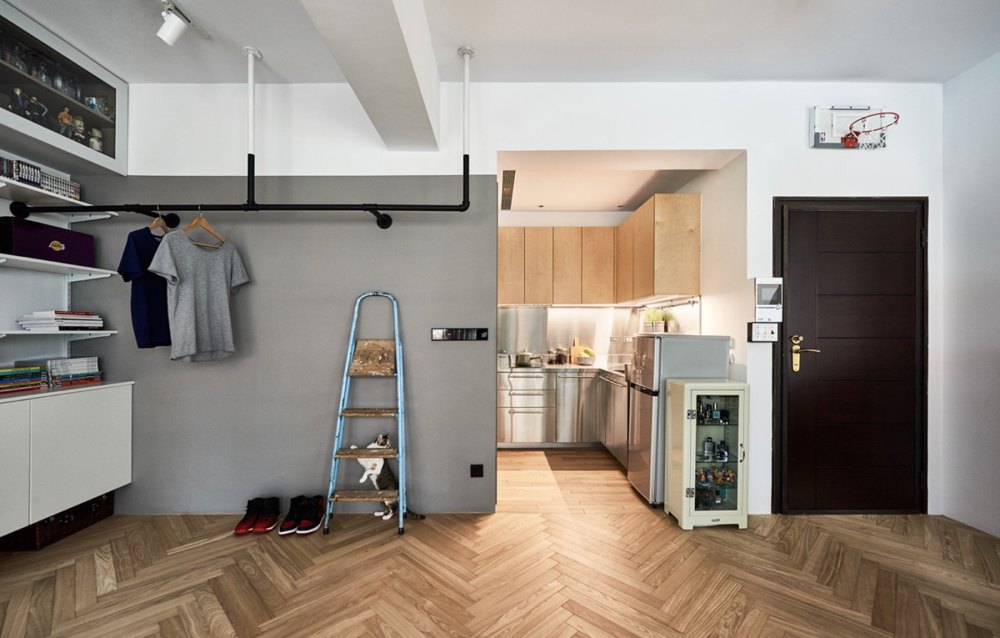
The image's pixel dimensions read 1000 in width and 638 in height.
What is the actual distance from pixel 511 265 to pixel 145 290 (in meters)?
3.21

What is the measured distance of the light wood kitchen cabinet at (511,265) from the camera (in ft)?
15.8

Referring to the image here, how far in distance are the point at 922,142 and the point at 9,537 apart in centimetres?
594

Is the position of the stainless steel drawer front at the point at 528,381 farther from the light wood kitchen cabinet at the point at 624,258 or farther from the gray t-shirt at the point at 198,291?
the gray t-shirt at the point at 198,291

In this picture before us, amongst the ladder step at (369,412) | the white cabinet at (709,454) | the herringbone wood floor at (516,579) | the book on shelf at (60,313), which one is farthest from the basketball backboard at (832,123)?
the book on shelf at (60,313)

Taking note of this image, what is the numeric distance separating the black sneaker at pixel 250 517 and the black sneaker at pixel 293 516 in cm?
17

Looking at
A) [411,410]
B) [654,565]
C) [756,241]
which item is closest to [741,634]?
[654,565]

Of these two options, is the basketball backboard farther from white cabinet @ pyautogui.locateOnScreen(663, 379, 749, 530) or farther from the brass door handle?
white cabinet @ pyautogui.locateOnScreen(663, 379, 749, 530)

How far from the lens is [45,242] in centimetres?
245

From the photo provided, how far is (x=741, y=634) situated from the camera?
1759 millimetres

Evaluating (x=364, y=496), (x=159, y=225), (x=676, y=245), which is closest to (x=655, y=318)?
(x=676, y=245)

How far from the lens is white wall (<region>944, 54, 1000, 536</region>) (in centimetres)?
259

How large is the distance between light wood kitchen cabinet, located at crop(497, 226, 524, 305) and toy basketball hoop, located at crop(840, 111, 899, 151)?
2.86 meters

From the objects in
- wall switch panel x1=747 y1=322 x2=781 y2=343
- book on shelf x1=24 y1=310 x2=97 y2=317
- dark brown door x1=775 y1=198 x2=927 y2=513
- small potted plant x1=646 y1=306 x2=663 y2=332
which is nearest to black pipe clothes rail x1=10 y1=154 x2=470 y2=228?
book on shelf x1=24 y1=310 x2=97 y2=317

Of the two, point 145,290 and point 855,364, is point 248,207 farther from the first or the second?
point 855,364
